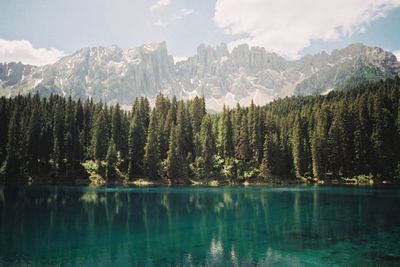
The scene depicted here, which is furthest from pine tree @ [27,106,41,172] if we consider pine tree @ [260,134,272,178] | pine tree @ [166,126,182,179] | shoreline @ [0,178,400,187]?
pine tree @ [260,134,272,178]

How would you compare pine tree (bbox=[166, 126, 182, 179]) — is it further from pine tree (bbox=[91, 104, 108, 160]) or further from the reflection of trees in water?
the reflection of trees in water

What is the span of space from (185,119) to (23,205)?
71545 mm

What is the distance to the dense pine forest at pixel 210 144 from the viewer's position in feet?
336

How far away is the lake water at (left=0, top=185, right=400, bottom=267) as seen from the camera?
84.6ft

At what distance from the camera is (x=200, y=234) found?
34.9m

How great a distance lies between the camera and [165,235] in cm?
3416

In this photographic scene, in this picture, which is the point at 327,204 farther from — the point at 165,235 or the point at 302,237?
the point at 165,235

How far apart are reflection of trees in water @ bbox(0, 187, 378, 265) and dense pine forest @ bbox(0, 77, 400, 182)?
48.4 meters

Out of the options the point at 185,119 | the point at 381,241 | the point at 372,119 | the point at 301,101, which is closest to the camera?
the point at 381,241

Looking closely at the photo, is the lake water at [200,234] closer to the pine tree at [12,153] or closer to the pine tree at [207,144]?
the pine tree at [207,144]

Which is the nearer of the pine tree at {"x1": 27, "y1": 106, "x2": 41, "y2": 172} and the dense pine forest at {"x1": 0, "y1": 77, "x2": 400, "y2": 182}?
the dense pine forest at {"x1": 0, "y1": 77, "x2": 400, "y2": 182}

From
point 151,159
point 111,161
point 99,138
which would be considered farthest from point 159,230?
point 99,138

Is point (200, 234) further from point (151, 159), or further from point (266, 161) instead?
point (266, 161)

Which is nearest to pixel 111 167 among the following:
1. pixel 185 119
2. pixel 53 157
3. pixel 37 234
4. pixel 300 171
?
pixel 53 157
